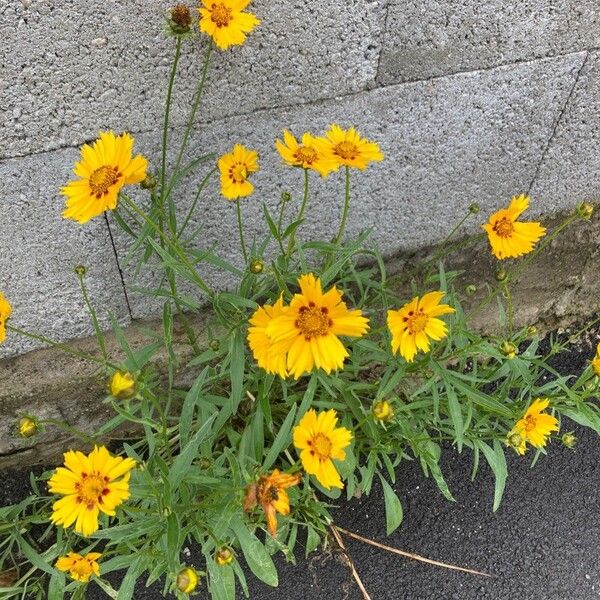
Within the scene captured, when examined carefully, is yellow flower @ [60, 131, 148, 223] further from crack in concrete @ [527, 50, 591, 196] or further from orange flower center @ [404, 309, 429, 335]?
crack in concrete @ [527, 50, 591, 196]

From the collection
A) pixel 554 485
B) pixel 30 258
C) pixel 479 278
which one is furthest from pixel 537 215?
pixel 30 258

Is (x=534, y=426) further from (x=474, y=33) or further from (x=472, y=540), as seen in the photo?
(x=474, y=33)

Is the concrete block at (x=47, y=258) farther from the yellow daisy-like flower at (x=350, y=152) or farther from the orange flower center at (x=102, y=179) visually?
the yellow daisy-like flower at (x=350, y=152)

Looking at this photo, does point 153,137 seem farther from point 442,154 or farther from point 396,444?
point 396,444

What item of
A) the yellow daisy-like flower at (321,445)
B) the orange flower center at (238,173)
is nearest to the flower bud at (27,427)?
the yellow daisy-like flower at (321,445)

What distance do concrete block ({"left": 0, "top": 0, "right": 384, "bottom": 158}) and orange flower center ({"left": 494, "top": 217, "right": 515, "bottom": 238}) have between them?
36 cm

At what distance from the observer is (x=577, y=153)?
157 cm

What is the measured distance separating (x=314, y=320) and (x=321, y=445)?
7.6 inches

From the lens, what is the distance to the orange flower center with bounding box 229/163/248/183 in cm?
114

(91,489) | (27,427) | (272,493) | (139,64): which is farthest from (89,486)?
(139,64)

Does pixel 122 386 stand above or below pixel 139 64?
below

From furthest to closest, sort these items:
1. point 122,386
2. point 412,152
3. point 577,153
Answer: point 577,153 → point 412,152 → point 122,386

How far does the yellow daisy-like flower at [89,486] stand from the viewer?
35.3 inches

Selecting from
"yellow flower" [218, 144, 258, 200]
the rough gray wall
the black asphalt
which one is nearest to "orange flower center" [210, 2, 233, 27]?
the rough gray wall
